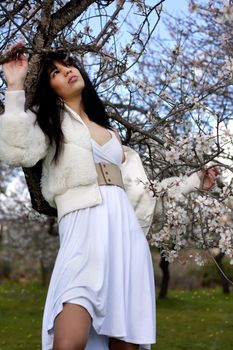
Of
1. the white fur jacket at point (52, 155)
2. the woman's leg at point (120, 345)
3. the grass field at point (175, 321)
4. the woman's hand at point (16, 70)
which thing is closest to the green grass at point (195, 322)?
the grass field at point (175, 321)

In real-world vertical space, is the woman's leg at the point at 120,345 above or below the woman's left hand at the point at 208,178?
below

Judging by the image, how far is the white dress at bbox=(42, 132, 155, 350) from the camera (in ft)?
8.59

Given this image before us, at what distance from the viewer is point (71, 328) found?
245 cm

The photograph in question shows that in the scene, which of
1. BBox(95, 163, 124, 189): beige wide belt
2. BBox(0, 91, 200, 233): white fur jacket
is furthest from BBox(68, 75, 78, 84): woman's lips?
BBox(95, 163, 124, 189): beige wide belt

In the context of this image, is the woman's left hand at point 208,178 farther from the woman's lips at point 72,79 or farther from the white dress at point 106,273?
the woman's lips at point 72,79

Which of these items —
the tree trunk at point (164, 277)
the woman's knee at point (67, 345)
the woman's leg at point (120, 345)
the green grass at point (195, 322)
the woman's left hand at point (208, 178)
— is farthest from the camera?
the tree trunk at point (164, 277)

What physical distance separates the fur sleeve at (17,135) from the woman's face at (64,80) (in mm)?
270

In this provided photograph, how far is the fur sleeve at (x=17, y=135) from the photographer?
2674mm

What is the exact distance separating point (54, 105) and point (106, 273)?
2.48ft

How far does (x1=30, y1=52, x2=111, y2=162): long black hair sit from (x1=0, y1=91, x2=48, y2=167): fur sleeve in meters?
0.09

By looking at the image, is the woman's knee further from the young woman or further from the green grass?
the green grass

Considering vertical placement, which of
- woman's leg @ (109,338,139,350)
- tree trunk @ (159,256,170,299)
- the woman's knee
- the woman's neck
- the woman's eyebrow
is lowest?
tree trunk @ (159,256,170,299)

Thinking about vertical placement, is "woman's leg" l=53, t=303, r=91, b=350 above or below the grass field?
above

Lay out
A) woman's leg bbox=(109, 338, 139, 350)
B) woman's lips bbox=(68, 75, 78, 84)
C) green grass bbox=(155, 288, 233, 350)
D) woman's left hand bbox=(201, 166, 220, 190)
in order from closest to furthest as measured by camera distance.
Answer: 1. woman's leg bbox=(109, 338, 139, 350)
2. woman's lips bbox=(68, 75, 78, 84)
3. woman's left hand bbox=(201, 166, 220, 190)
4. green grass bbox=(155, 288, 233, 350)
